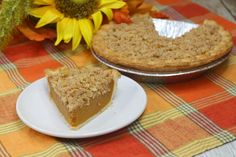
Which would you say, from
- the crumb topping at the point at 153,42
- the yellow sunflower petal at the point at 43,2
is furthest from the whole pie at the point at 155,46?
the yellow sunflower petal at the point at 43,2

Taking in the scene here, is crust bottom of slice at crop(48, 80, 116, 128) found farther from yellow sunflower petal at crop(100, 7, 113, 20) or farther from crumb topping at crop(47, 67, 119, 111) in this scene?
yellow sunflower petal at crop(100, 7, 113, 20)

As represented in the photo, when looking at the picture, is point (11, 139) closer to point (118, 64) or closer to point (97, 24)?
point (118, 64)

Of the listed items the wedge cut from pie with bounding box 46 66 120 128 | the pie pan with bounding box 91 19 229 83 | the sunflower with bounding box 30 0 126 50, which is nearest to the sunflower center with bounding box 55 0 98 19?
the sunflower with bounding box 30 0 126 50

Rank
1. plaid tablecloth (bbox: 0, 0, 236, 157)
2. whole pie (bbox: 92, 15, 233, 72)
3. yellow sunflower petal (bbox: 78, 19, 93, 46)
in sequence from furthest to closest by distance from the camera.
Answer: yellow sunflower petal (bbox: 78, 19, 93, 46)
whole pie (bbox: 92, 15, 233, 72)
plaid tablecloth (bbox: 0, 0, 236, 157)

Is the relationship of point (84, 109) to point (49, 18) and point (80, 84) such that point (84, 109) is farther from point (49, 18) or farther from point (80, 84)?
point (49, 18)

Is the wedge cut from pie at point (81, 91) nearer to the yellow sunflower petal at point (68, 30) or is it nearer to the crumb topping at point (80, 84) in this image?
the crumb topping at point (80, 84)

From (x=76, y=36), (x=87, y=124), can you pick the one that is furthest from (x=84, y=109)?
(x=76, y=36)

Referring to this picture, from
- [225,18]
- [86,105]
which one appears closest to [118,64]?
[86,105]
